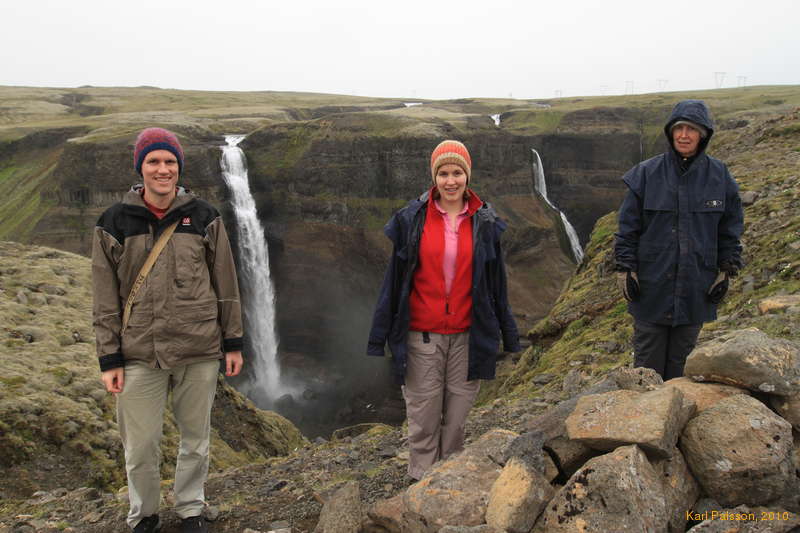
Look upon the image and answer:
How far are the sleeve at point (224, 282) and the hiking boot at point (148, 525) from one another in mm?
1544

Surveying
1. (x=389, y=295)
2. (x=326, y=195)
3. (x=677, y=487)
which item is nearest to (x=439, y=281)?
(x=389, y=295)

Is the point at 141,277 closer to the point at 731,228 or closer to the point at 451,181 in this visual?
the point at 451,181

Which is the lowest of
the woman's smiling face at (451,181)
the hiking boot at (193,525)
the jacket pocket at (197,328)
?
the hiking boot at (193,525)

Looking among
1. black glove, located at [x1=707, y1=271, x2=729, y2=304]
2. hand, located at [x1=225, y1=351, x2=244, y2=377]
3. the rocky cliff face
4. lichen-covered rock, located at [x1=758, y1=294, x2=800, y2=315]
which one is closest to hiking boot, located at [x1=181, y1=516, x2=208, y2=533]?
hand, located at [x1=225, y1=351, x2=244, y2=377]

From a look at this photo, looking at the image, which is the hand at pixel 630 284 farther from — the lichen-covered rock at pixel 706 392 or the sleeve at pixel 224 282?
the sleeve at pixel 224 282

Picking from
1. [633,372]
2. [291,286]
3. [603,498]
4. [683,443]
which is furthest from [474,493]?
[291,286]

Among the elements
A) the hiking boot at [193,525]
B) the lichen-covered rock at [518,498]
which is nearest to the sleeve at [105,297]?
the hiking boot at [193,525]

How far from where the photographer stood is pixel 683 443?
12.4ft

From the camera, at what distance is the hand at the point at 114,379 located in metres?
4.27

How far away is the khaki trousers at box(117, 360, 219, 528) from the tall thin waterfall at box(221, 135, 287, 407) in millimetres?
31676

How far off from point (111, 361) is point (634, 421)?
12.5ft

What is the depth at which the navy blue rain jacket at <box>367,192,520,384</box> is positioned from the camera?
15.4 ft

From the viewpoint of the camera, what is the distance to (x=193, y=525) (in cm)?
477

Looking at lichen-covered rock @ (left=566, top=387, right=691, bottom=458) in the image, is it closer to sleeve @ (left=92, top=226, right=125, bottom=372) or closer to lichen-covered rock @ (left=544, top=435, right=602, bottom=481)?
lichen-covered rock @ (left=544, top=435, right=602, bottom=481)
